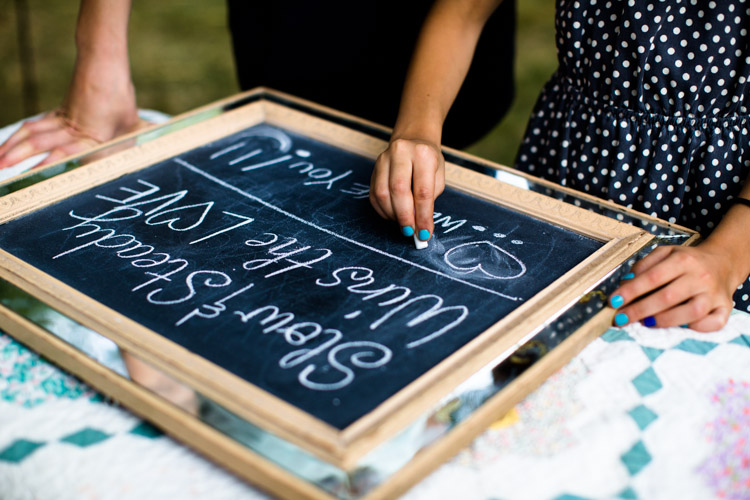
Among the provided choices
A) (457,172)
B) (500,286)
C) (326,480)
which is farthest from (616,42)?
(326,480)

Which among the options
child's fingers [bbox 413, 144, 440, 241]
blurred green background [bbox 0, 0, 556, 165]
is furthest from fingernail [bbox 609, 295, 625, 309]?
blurred green background [bbox 0, 0, 556, 165]

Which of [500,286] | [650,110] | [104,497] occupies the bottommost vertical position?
[104,497]

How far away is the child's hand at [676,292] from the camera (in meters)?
0.73

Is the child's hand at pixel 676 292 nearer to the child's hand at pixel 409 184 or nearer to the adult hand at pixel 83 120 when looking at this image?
the child's hand at pixel 409 184

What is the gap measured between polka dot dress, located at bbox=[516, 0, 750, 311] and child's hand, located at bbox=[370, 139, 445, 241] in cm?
28

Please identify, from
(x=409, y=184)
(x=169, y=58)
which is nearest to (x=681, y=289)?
(x=409, y=184)

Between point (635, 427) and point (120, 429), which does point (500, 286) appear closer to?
point (635, 427)

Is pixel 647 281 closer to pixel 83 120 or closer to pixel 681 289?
pixel 681 289

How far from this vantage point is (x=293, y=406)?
1.86 ft

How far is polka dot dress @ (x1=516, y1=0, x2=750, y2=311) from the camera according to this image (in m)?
0.89

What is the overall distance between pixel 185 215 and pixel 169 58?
127 inches

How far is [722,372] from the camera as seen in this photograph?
0.71 meters

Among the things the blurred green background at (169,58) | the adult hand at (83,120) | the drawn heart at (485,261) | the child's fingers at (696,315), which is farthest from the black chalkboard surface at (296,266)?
the blurred green background at (169,58)

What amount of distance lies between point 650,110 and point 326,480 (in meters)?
0.70
